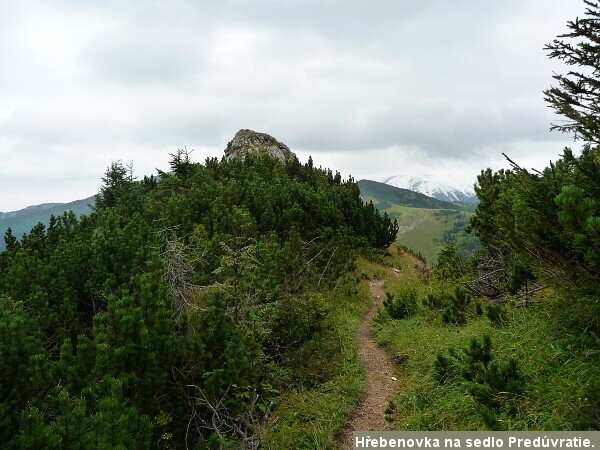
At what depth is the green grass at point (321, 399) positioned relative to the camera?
17.7ft

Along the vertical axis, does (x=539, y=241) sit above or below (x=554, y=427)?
above

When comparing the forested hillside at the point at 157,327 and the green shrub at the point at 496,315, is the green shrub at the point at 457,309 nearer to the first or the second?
the green shrub at the point at 496,315

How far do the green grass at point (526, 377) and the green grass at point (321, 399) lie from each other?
0.90 meters

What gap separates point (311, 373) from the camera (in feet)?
24.4

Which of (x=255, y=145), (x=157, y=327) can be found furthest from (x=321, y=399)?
(x=255, y=145)

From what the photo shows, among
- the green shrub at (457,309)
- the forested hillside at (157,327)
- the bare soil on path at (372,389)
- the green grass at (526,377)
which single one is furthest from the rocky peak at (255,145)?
the green grass at (526,377)

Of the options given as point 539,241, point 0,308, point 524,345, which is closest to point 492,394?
point 524,345

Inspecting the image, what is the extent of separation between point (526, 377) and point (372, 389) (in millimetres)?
2979

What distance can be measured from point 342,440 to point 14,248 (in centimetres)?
1145

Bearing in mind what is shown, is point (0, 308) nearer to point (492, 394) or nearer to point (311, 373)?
point (311, 373)

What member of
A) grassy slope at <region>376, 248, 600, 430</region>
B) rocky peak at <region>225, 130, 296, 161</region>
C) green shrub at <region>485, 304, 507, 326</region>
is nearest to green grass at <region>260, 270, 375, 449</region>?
grassy slope at <region>376, 248, 600, 430</region>

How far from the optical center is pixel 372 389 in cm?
694

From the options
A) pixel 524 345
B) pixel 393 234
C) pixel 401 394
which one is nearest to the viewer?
pixel 524 345

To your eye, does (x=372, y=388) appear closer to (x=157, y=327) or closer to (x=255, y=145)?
(x=157, y=327)
